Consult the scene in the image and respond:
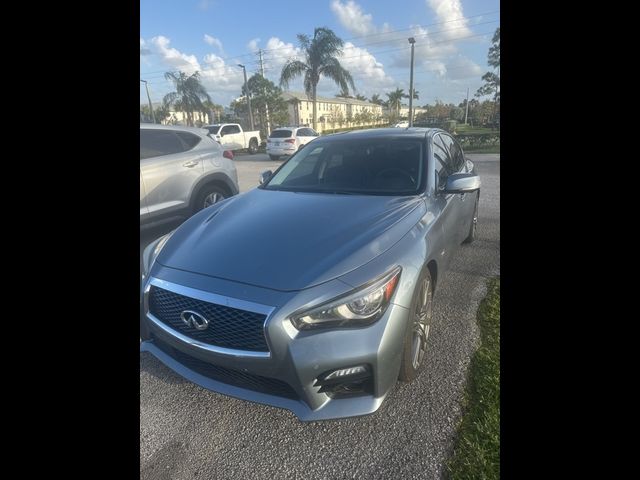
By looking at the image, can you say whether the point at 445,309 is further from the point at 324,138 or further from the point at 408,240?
the point at 324,138

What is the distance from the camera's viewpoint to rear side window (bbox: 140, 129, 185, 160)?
206 inches

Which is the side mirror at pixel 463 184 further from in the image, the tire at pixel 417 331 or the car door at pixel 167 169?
the car door at pixel 167 169

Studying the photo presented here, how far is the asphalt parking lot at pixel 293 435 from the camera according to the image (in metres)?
1.71

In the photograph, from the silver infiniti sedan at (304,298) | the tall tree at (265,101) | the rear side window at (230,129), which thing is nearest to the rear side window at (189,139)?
the silver infiniti sedan at (304,298)

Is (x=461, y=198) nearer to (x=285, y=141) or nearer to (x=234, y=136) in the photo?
(x=285, y=141)

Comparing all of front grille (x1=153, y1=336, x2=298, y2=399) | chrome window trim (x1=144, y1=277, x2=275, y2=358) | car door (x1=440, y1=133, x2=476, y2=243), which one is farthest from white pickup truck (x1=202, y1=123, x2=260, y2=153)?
front grille (x1=153, y1=336, x2=298, y2=399)

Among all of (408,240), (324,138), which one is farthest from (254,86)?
(408,240)

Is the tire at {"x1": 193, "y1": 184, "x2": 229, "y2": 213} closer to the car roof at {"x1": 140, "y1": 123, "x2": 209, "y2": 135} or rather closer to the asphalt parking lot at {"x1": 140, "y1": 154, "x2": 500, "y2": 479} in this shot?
the car roof at {"x1": 140, "y1": 123, "x2": 209, "y2": 135}

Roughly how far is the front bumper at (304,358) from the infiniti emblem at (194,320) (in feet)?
0.29

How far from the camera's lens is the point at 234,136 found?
22750 mm

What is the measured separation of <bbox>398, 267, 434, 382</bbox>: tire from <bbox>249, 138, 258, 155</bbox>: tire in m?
23.2

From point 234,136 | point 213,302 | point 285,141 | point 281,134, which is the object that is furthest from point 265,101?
point 213,302
